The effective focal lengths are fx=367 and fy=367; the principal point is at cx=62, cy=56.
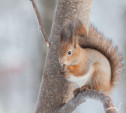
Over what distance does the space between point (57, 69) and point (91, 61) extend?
0.17m

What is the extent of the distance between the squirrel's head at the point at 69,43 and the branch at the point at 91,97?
5.8 inches

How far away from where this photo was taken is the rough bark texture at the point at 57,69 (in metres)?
1.62

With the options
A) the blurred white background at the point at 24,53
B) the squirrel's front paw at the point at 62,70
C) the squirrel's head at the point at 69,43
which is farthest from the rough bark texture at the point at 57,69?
the blurred white background at the point at 24,53

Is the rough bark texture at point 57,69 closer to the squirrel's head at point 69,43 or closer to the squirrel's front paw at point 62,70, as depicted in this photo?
the squirrel's front paw at point 62,70

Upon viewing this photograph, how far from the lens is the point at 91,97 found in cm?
139

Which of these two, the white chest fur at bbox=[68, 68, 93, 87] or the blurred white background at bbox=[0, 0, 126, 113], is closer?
the white chest fur at bbox=[68, 68, 93, 87]

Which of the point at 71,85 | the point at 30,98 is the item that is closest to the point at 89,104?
the point at 30,98

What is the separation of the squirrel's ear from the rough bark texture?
0.09m

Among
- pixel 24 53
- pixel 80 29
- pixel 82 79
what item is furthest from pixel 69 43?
pixel 24 53

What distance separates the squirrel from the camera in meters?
1.53

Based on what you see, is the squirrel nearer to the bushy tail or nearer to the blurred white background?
the bushy tail

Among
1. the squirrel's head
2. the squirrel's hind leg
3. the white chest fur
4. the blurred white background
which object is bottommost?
the blurred white background

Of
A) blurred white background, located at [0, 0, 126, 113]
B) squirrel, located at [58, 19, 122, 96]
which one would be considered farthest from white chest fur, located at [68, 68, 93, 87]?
blurred white background, located at [0, 0, 126, 113]

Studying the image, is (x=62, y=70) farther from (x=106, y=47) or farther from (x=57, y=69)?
(x=106, y=47)
